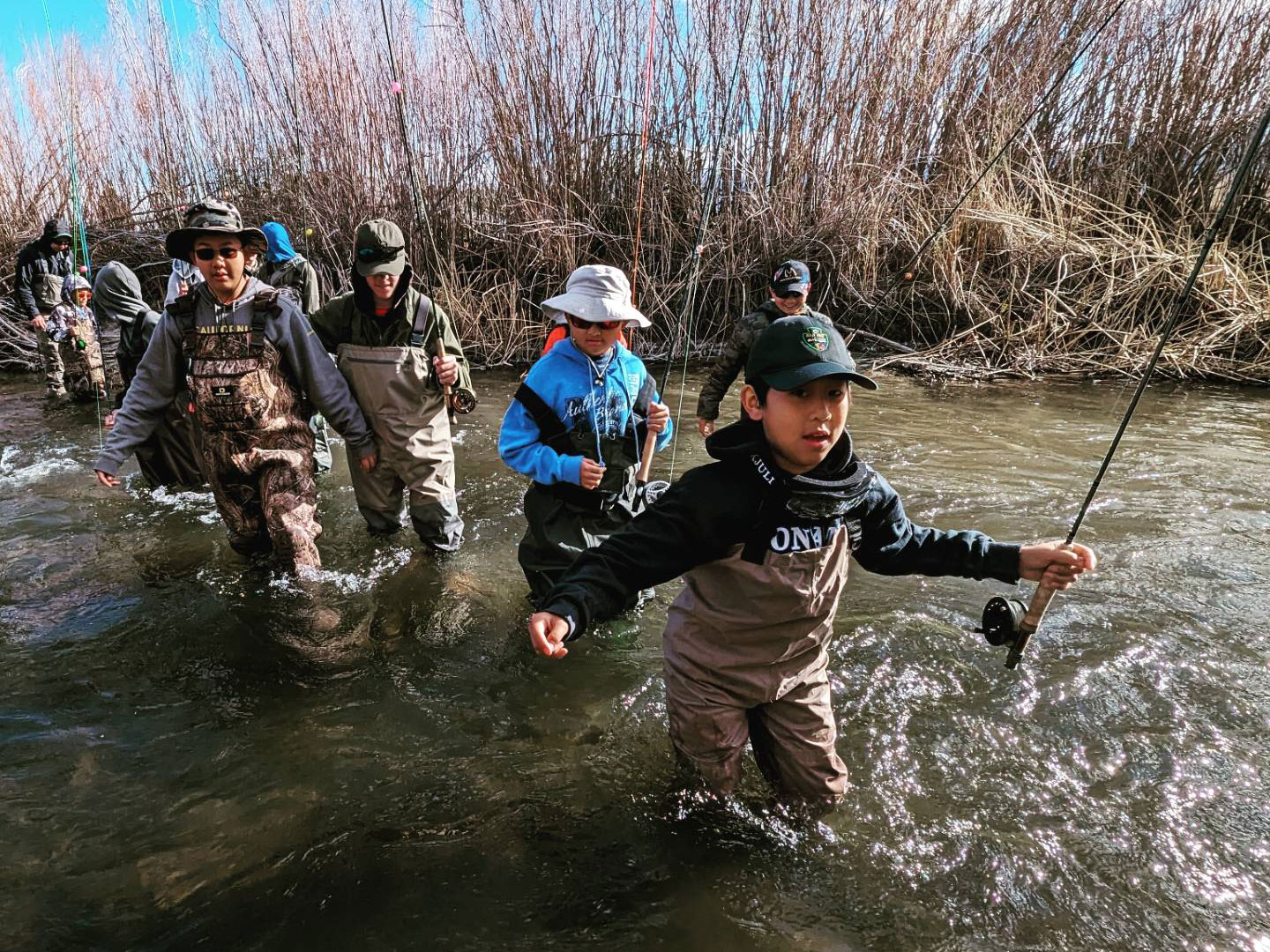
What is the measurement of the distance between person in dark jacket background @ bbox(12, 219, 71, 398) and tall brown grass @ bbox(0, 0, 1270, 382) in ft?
5.54

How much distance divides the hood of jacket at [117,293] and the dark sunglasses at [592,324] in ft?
16.5

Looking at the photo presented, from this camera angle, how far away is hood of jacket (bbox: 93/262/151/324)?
6.36 m

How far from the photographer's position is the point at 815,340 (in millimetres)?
1837

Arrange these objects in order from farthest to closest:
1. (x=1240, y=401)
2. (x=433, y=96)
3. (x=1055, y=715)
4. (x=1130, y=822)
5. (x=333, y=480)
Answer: (x=433, y=96)
(x=1240, y=401)
(x=333, y=480)
(x=1055, y=715)
(x=1130, y=822)

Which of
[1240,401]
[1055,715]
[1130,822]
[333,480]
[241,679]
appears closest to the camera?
[1130,822]

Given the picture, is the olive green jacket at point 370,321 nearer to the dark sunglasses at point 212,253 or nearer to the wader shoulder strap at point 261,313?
the wader shoulder strap at point 261,313

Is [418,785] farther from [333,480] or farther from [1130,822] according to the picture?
[333,480]

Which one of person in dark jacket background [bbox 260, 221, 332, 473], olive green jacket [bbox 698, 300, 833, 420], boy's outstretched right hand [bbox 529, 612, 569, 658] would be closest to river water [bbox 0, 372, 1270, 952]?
boy's outstretched right hand [bbox 529, 612, 569, 658]

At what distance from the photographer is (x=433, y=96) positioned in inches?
342

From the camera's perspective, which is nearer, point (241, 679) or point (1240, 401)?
point (241, 679)

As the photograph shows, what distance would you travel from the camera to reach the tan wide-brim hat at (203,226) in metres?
3.19

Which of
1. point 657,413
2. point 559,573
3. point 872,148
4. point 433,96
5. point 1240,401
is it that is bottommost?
point 1240,401

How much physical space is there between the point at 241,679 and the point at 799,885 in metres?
2.27

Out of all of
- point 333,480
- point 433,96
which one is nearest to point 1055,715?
point 333,480
